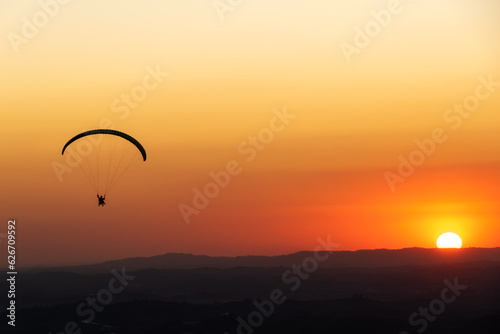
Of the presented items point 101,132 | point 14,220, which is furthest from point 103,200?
point 14,220

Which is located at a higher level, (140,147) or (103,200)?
(140,147)

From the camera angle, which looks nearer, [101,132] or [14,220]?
[101,132]

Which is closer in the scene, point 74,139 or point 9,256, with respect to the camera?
point 74,139

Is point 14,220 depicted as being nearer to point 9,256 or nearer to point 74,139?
point 9,256

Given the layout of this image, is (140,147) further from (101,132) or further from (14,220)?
(14,220)

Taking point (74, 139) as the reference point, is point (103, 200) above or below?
below

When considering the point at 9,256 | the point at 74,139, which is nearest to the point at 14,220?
the point at 9,256

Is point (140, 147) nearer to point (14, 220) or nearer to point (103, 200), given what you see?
point (103, 200)

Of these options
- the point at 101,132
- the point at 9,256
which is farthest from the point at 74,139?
the point at 9,256
